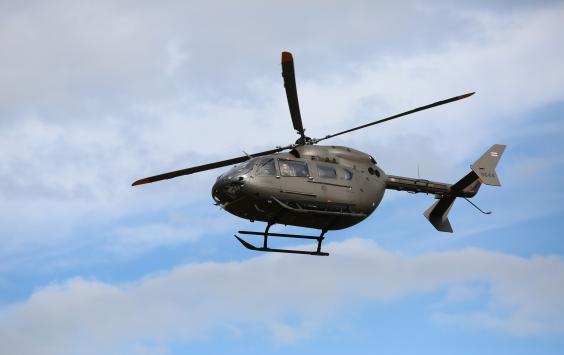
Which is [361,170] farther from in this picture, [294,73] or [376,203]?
[294,73]

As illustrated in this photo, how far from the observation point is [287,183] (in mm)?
33875

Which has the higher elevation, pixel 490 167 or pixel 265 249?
pixel 490 167

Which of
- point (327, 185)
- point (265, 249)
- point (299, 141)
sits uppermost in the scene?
point (299, 141)

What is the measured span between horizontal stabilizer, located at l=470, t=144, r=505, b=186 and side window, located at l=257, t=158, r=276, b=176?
430 inches

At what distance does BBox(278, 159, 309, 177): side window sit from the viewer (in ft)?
112

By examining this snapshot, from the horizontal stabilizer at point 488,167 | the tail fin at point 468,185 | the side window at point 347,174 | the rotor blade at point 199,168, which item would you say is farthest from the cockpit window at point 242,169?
the horizontal stabilizer at point 488,167

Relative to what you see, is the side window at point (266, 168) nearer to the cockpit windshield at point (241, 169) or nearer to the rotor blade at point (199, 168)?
the cockpit windshield at point (241, 169)

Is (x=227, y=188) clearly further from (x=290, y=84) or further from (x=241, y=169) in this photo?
(x=290, y=84)

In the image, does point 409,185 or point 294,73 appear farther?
point 409,185

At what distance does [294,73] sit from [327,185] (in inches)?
184

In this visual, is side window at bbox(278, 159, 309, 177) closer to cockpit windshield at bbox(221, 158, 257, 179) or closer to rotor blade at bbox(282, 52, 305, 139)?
cockpit windshield at bbox(221, 158, 257, 179)

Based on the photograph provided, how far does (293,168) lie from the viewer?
34.4m

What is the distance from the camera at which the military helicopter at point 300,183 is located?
110 feet

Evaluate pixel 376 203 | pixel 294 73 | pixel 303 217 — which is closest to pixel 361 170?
pixel 376 203
